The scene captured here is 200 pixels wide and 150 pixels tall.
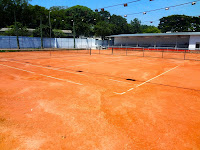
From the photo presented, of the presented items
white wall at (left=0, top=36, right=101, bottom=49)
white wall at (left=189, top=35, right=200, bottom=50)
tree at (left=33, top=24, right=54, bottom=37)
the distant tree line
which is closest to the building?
white wall at (left=189, top=35, right=200, bottom=50)

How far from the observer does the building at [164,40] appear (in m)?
45.5

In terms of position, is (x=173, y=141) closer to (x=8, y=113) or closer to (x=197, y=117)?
(x=197, y=117)

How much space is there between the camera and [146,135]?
4.78 metres

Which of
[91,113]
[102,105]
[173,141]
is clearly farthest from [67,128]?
[173,141]

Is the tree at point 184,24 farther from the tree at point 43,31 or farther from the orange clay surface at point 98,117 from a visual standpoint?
the orange clay surface at point 98,117

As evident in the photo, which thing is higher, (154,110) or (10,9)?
(10,9)

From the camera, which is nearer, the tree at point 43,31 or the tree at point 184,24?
the tree at point 43,31

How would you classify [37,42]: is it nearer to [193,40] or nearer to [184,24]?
[193,40]

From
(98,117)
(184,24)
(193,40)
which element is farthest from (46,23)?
(184,24)

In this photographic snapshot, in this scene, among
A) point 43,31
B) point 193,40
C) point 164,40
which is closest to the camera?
point 193,40

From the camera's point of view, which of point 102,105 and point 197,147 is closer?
point 197,147

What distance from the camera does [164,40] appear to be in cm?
5450

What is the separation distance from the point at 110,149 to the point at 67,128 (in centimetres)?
166

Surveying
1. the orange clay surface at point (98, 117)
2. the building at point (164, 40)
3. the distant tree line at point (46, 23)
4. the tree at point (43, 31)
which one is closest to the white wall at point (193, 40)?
the building at point (164, 40)
